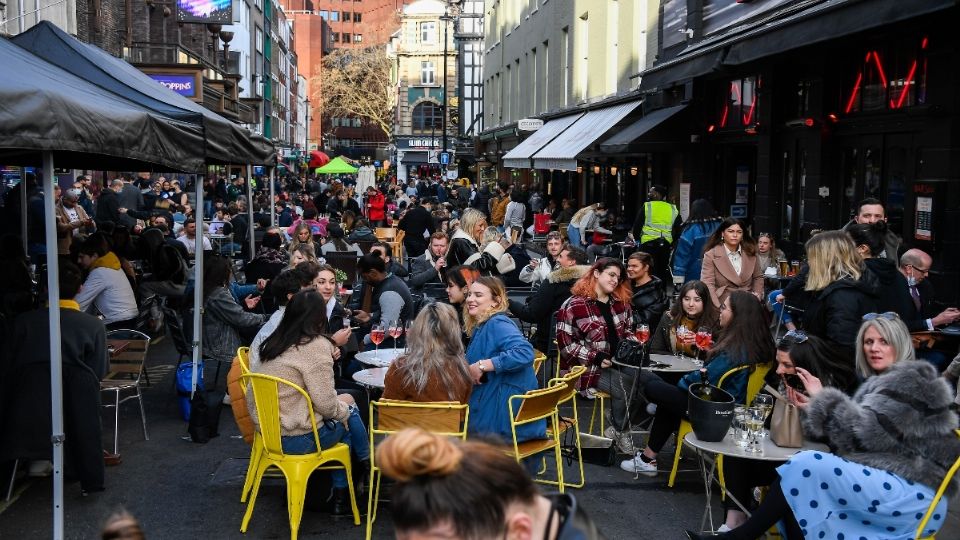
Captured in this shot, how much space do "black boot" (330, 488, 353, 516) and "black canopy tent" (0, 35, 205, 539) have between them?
5.33ft

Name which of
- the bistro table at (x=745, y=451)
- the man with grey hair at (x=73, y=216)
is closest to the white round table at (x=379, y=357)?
the bistro table at (x=745, y=451)

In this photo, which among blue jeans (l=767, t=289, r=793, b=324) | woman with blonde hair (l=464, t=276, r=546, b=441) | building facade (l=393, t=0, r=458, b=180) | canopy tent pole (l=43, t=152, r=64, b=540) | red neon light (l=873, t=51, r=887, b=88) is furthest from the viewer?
building facade (l=393, t=0, r=458, b=180)

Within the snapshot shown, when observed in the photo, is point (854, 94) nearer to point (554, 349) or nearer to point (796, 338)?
point (554, 349)

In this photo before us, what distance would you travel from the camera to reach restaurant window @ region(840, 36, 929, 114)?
1048 cm

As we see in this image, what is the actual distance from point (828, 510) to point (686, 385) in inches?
99.1

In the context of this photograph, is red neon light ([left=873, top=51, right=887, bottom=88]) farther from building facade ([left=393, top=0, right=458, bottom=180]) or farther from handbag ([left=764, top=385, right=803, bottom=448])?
building facade ([left=393, top=0, right=458, bottom=180])

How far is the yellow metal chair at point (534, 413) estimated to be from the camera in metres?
6.31

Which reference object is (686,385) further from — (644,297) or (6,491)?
(6,491)

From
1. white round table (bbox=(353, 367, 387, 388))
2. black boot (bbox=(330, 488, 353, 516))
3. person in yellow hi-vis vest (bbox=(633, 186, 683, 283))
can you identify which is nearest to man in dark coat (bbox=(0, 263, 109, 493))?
black boot (bbox=(330, 488, 353, 516))

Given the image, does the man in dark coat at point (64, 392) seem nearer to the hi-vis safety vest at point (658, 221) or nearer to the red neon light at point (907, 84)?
the red neon light at point (907, 84)

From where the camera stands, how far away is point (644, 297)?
945 centimetres

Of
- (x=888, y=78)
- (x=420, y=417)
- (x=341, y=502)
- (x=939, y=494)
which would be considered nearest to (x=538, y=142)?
(x=888, y=78)

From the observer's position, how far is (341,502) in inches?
260

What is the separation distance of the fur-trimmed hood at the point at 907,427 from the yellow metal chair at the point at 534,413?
2038 millimetres
